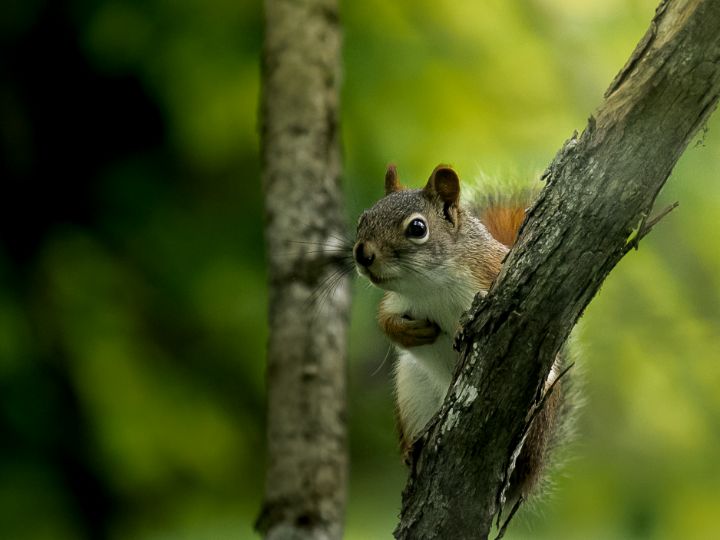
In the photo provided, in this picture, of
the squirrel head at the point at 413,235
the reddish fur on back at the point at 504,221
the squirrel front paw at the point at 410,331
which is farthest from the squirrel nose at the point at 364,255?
the reddish fur on back at the point at 504,221

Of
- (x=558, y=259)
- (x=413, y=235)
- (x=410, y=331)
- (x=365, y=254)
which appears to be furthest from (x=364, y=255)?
(x=558, y=259)

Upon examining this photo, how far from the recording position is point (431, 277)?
2703 mm

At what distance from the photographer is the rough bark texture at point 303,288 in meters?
3.25

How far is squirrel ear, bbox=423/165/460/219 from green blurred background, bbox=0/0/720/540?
1.74ft

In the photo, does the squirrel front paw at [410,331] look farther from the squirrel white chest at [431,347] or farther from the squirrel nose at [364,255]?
the squirrel nose at [364,255]

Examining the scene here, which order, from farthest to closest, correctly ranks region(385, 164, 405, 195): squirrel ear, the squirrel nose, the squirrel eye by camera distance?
1. region(385, 164, 405, 195): squirrel ear
2. the squirrel eye
3. the squirrel nose

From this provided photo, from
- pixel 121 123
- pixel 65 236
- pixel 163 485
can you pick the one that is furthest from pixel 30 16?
pixel 163 485

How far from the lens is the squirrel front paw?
2.74 m

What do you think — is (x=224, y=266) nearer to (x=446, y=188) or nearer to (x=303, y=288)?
(x=303, y=288)

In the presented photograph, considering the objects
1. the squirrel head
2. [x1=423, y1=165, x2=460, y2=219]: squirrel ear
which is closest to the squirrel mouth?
the squirrel head

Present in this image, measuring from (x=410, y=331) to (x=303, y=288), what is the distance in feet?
2.50

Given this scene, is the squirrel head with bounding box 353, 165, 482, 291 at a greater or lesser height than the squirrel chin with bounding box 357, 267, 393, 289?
greater

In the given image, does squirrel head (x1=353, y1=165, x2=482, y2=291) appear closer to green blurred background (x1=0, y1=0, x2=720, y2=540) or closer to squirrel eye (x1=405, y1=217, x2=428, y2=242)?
squirrel eye (x1=405, y1=217, x2=428, y2=242)

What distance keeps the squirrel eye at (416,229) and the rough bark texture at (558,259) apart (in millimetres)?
661
